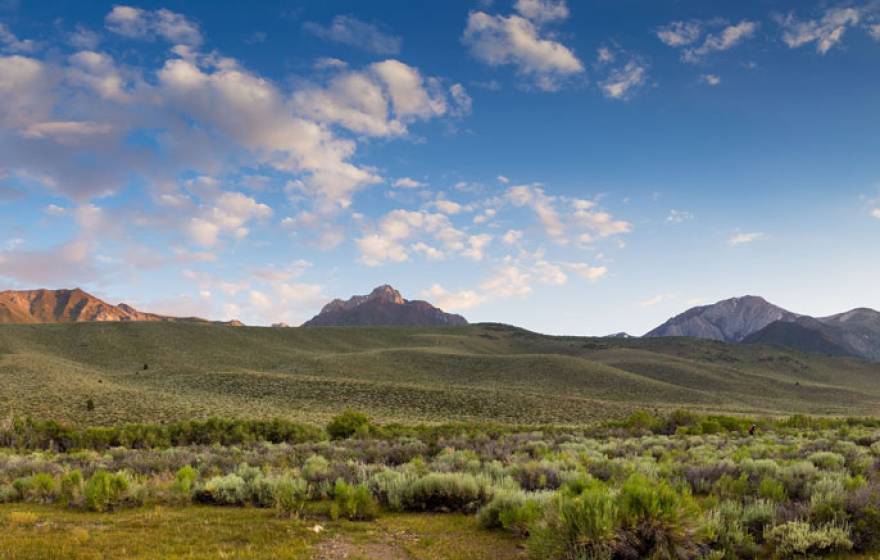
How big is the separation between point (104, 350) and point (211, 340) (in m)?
17.7

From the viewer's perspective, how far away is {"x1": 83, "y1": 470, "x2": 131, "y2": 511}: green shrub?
31.4 ft

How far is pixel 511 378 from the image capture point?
3164 inches

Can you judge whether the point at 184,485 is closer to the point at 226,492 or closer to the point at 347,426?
the point at 226,492

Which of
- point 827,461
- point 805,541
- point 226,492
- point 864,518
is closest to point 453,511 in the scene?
point 226,492

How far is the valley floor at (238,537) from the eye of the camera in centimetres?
673

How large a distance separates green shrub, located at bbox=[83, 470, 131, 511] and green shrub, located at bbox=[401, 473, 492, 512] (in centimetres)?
521

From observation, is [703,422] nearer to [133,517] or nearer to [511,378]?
[133,517]

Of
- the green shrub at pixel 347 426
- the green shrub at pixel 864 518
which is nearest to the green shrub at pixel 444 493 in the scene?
the green shrub at pixel 864 518

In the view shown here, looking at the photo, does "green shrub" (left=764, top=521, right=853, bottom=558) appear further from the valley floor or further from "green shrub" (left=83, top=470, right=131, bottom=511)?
"green shrub" (left=83, top=470, right=131, bottom=511)

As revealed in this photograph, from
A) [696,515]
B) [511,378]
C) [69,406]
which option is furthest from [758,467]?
[511,378]

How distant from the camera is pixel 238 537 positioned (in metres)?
7.45

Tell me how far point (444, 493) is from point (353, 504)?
1.60 meters

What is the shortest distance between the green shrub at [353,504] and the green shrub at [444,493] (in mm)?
668

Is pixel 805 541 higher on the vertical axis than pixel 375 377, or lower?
higher
